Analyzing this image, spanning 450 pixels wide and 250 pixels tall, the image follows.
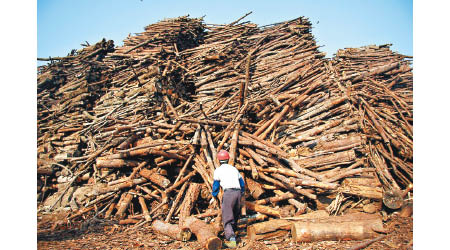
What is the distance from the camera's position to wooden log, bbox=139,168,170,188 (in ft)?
23.8

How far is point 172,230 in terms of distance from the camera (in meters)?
5.77

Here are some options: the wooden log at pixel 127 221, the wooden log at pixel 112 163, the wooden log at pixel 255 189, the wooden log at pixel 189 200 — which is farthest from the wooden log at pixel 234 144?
the wooden log at pixel 112 163

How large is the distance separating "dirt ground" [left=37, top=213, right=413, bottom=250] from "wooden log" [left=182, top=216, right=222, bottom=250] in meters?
0.27

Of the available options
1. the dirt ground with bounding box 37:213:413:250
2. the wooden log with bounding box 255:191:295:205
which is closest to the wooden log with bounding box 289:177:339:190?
the wooden log with bounding box 255:191:295:205

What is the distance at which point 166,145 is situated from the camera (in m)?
7.51

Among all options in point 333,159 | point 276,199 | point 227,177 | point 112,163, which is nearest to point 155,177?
point 112,163

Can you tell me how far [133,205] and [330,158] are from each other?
591 cm

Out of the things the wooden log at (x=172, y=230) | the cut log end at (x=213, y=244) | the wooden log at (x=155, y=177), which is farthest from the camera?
the wooden log at (x=155, y=177)

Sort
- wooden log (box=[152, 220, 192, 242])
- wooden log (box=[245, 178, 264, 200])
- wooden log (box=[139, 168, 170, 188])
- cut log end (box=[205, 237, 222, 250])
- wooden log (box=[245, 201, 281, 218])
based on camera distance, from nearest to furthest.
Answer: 1. cut log end (box=[205, 237, 222, 250])
2. wooden log (box=[152, 220, 192, 242])
3. wooden log (box=[245, 201, 281, 218])
4. wooden log (box=[245, 178, 264, 200])
5. wooden log (box=[139, 168, 170, 188])

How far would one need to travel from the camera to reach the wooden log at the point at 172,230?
5539mm

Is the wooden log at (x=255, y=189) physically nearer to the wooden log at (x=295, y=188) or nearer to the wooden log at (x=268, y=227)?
the wooden log at (x=295, y=188)

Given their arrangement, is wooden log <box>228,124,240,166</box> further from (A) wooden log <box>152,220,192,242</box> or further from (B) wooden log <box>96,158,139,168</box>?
(B) wooden log <box>96,158,139,168</box>

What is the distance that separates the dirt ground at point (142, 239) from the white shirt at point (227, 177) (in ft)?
3.93
